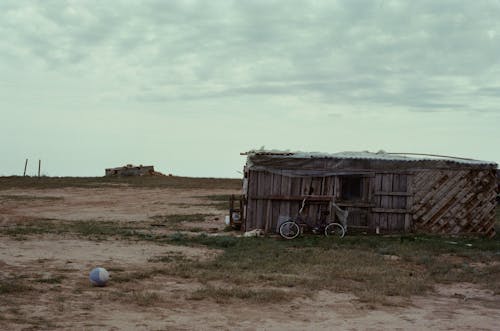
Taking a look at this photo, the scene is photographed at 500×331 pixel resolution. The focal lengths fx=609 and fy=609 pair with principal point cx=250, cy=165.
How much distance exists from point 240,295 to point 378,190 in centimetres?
956

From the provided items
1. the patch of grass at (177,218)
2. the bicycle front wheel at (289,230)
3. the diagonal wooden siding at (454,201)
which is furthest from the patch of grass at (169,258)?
the diagonal wooden siding at (454,201)

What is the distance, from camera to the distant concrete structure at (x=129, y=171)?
4622 cm

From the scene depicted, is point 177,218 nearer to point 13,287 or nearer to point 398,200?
point 398,200

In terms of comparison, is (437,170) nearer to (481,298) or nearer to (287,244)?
(287,244)

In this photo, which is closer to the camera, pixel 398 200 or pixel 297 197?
pixel 297 197

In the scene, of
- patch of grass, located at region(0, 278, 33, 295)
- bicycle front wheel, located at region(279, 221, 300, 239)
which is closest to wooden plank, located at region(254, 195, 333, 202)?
bicycle front wheel, located at region(279, 221, 300, 239)

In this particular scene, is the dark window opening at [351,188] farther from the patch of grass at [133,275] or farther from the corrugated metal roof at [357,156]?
the patch of grass at [133,275]

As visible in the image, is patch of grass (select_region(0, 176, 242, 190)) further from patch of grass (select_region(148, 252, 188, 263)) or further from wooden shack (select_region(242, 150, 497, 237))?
patch of grass (select_region(148, 252, 188, 263))

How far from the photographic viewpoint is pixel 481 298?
9.63 metres

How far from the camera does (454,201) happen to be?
17750 millimetres

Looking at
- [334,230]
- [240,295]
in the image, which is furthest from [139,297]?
[334,230]

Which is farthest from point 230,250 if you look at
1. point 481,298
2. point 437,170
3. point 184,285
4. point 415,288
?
point 437,170

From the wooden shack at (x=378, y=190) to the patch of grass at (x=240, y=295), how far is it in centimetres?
797

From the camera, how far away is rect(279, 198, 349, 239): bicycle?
644 inches
